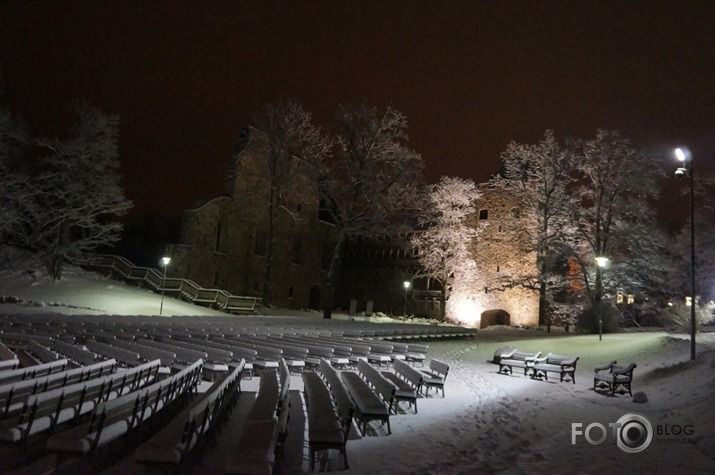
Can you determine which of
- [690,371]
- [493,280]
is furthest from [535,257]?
[690,371]

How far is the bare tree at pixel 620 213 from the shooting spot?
3028 centimetres

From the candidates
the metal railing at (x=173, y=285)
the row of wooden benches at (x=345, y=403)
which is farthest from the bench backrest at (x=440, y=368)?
the metal railing at (x=173, y=285)

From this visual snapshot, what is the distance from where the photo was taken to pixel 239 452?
457cm

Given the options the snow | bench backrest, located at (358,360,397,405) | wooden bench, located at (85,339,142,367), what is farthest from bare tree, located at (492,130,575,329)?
wooden bench, located at (85,339,142,367)

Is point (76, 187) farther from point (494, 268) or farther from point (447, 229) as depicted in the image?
point (494, 268)

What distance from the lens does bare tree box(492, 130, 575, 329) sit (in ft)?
108

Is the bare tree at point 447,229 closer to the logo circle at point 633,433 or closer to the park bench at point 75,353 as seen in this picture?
the park bench at point 75,353

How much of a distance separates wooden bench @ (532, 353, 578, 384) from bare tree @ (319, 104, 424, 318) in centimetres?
1661

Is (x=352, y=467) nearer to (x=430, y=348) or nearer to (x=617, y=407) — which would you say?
(x=617, y=407)

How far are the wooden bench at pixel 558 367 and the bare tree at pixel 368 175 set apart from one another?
654 inches

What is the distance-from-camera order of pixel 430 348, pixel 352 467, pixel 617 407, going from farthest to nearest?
pixel 430 348 → pixel 617 407 → pixel 352 467

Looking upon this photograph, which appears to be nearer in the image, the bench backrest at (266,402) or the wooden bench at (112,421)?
the wooden bench at (112,421)

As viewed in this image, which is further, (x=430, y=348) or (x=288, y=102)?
(x=288, y=102)

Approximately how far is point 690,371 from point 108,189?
28216 millimetres
